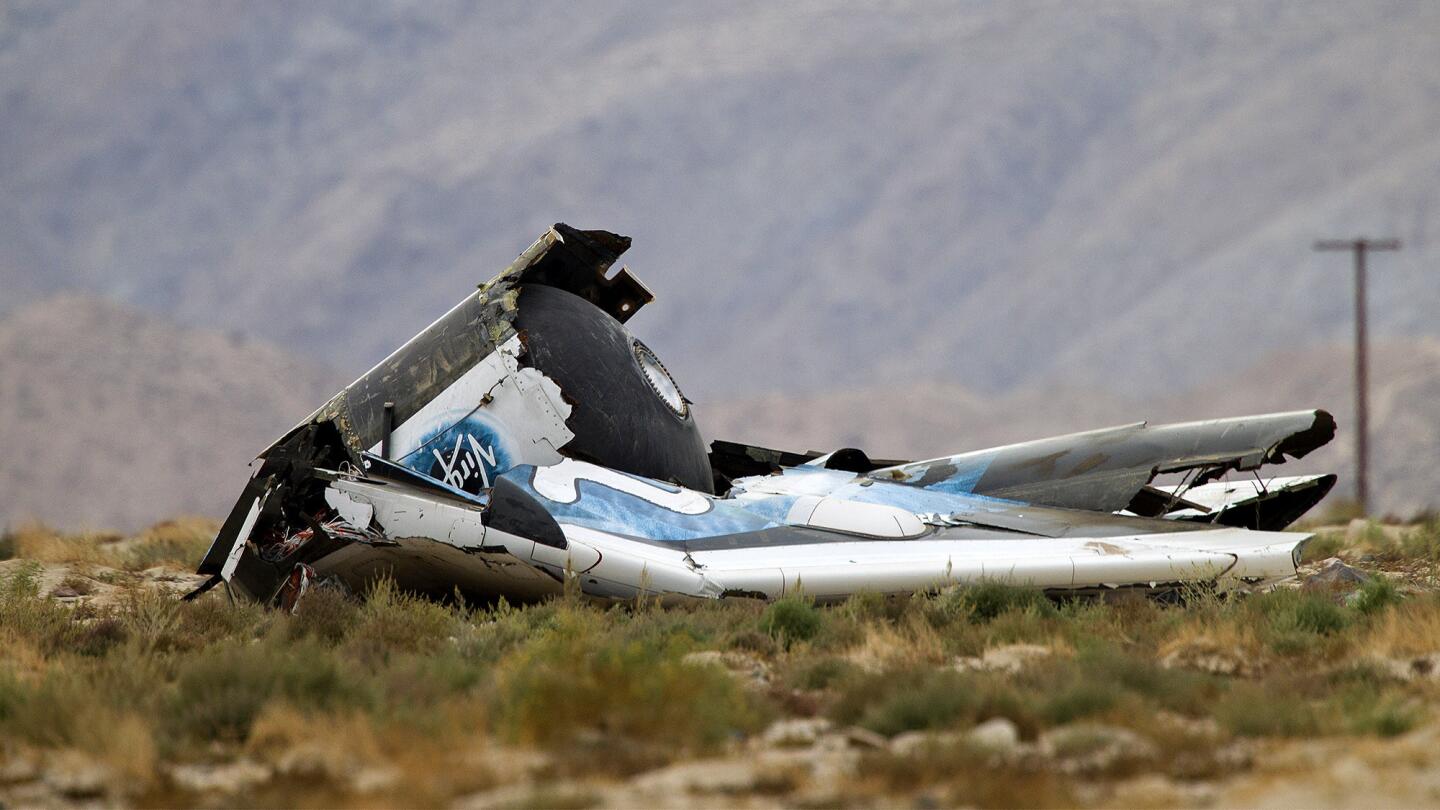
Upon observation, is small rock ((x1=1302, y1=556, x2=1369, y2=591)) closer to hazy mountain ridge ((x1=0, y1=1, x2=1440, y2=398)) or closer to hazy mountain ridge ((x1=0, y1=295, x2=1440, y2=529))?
hazy mountain ridge ((x1=0, y1=295, x2=1440, y2=529))

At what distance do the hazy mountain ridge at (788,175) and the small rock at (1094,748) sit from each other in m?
91.7

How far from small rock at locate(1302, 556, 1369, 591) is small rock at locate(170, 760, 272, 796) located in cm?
870

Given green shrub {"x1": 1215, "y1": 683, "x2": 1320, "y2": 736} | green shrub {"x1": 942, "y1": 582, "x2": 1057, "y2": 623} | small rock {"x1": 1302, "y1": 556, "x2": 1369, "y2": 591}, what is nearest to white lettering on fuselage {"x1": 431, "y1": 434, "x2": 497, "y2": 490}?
green shrub {"x1": 942, "y1": 582, "x2": 1057, "y2": 623}

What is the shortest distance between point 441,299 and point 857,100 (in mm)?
37050

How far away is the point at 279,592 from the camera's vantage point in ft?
42.1

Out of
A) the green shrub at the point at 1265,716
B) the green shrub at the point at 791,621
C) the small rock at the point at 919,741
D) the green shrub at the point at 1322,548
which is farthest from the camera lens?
the green shrub at the point at 1322,548

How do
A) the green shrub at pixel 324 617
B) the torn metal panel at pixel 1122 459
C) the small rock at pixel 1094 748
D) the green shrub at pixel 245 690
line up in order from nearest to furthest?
the small rock at pixel 1094 748
the green shrub at pixel 245 690
the green shrub at pixel 324 617
the torn metal panel at pixel 1122 459

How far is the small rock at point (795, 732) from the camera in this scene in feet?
26.1

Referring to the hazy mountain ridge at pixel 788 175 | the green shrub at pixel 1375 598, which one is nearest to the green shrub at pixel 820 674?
the green shrub at pixel 1375 598

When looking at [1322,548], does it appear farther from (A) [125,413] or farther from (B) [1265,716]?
(A) [125,413]

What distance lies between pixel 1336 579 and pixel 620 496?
20.3 ft

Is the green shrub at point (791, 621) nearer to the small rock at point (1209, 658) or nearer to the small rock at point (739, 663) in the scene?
the small rock at point (739, 663)

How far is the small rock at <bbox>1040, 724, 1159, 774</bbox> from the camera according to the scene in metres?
7.28

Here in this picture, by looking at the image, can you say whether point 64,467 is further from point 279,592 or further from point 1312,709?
point 1312,709
